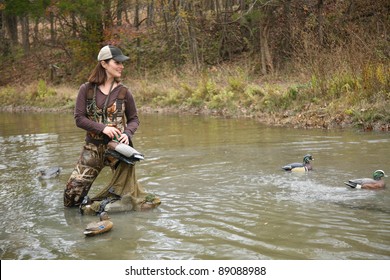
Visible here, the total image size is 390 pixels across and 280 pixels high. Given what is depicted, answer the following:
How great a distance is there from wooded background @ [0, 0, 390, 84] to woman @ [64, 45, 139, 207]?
37.9 feet

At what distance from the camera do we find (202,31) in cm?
3559

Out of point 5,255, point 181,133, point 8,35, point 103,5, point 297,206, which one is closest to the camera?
point 5,255

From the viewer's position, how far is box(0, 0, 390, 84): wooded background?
26.1m

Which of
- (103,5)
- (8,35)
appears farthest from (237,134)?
(8,35)

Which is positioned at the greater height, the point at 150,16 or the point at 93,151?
the point at 150,16

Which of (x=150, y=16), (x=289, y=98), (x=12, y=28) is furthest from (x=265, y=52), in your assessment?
(x=12, y=28)

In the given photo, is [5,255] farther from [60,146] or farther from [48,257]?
[60,146]

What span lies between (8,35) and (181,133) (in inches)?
1348

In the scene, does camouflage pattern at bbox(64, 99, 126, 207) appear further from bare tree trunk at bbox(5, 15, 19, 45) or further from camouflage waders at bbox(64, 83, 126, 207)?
bare tree trunk at bbox(5, 15, 19, 45)

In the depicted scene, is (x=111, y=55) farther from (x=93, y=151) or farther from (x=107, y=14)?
(x=107, y=14)

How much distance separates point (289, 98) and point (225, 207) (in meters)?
10.6

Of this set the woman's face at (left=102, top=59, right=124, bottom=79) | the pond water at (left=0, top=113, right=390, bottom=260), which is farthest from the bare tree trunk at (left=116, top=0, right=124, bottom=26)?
the woman's face at (left=102, top=59, right=124, bottom=79)

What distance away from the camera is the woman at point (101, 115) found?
654 centimetres

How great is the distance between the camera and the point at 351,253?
15.7ft
